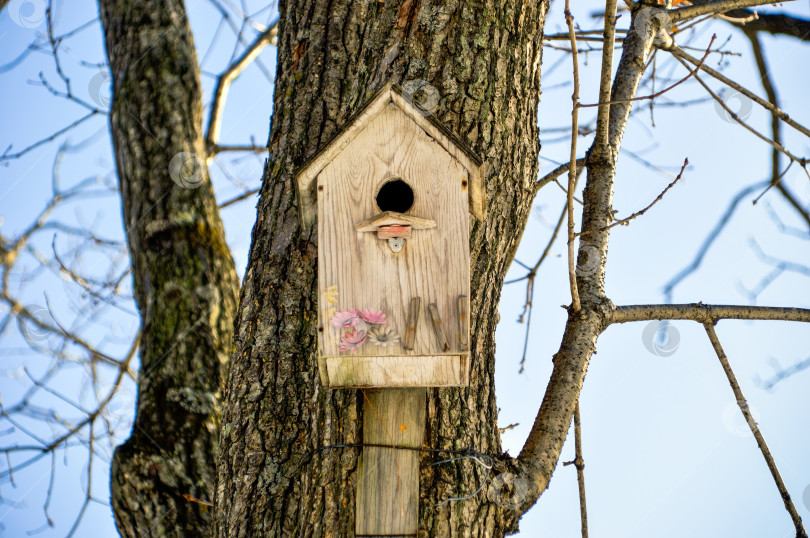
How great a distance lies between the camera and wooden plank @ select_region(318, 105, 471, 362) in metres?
1.83

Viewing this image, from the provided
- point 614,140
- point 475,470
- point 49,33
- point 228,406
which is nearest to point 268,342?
point 228,406

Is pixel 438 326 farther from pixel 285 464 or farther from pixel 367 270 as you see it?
pixel 285 464

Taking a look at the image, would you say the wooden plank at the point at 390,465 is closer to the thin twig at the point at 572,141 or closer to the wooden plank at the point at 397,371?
the wooden plank at the point at 397,371

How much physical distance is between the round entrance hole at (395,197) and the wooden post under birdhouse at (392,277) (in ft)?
0.04

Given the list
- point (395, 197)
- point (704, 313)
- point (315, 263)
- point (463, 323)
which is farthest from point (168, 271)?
point (704, 313)

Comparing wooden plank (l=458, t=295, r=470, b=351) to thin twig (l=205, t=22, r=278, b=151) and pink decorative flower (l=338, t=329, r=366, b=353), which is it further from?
thin twig (l=205, t=22, r=278, b=151)

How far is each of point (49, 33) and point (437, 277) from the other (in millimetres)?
3734

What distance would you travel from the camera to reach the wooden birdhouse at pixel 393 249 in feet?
5.96

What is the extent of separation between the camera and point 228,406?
2.24 m

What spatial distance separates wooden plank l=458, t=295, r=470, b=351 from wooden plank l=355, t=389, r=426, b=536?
0.91 feet

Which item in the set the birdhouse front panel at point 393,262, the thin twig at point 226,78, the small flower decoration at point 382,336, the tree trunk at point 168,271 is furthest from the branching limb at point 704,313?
the thin twig at point 226,78

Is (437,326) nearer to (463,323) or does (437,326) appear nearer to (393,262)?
(463,323)

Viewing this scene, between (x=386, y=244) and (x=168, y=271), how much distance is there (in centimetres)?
172

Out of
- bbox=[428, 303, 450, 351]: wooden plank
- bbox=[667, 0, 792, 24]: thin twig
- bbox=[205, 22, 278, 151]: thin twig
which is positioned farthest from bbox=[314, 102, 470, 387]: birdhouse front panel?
bbox=[205, 22, 278, 151]: thin twig
